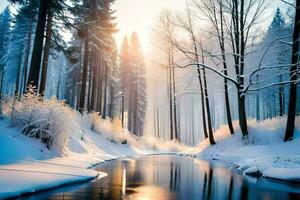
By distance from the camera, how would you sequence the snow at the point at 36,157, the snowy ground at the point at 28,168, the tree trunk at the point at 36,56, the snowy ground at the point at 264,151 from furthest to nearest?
1. the tree trunk at the point at 36,56
2. the snowy ground at the point at 264,151
3. the snow at the point at 36,157
4. the snowy ground at the point at 28,168

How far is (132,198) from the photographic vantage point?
18.8 ft

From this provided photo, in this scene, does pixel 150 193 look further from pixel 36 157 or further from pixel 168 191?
pixel 36 157

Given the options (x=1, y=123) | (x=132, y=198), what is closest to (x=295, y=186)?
(x=132, y=198)

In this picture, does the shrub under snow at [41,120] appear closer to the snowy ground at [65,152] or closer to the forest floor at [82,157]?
the snowy ground at [65,152]

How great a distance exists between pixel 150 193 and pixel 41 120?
5.16 metres

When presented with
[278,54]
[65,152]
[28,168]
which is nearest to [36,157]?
[28,168]

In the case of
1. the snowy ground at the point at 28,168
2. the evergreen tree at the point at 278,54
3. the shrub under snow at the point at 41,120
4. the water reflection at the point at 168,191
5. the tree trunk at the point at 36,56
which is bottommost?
the water reflection at the point at 168,191

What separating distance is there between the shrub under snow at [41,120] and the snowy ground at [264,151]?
22.0ft

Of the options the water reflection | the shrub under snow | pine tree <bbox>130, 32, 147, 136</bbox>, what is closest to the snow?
the shrub under snow

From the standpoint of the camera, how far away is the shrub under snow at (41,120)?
9.93m

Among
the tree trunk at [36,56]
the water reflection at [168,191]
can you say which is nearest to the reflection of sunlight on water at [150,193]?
the water reflection at [168,191]

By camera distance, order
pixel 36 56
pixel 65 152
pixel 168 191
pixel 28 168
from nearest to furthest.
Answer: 1. pixel 168 191
2. pixel 28 168
3. pixel 65 152
4. pixel 36 56

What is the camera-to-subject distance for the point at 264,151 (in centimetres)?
1509

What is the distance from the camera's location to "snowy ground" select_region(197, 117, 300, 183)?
10195 mm
